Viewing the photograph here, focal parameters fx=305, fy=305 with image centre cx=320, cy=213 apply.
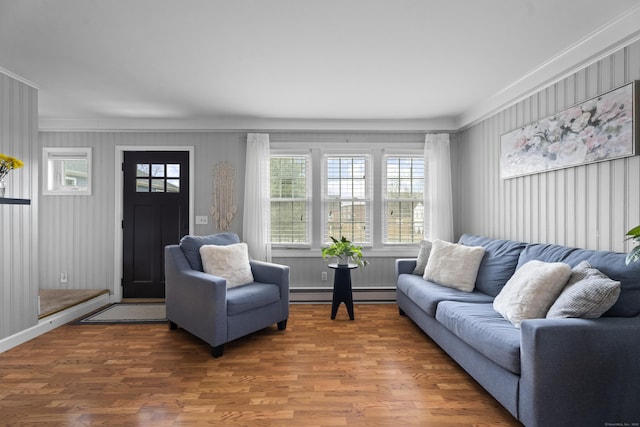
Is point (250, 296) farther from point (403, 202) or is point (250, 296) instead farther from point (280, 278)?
point (403, 202)

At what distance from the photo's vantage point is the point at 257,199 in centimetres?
405

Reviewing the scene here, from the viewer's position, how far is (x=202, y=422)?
1777mm

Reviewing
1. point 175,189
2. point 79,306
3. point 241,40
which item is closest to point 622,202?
point 241,40

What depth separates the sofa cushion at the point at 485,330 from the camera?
5.65 feet

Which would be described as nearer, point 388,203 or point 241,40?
point 241,40

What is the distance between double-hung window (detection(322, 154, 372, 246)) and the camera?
167 inches

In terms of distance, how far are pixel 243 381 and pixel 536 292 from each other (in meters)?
2.08

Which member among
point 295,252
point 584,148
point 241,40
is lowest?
point 295,252

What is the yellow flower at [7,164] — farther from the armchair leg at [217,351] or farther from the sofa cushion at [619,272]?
the sofa cushion at [619,272]

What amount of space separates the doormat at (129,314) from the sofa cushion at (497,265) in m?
3.38

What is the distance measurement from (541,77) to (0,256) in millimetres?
4927

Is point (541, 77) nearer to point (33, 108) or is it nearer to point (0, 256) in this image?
point (33, 108)

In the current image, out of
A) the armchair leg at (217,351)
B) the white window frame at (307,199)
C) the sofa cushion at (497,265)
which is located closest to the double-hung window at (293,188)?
the white window frame at (307,199)

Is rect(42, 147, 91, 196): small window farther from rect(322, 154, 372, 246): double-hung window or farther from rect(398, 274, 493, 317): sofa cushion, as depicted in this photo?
rect(398, 274, 493, 317): sofa cushion
